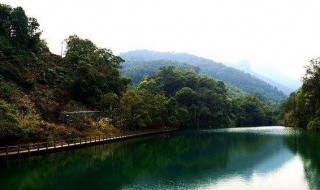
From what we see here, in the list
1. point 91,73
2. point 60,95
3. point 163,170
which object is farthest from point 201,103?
point 163,170

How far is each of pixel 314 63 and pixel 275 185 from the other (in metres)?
79.8

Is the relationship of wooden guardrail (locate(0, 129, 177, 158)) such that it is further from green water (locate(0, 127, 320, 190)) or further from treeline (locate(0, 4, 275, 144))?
treeline (locate(0, 4, 275, 144))

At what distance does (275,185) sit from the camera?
2969cm

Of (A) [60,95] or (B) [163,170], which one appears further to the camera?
(A) [60,95]

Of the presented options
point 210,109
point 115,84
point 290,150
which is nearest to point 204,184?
point 290,150

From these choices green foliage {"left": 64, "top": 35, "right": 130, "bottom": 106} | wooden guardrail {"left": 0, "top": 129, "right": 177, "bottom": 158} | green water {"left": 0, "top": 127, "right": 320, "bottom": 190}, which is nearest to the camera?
green water {"left": 0, "top": 127, "right": 320, "bottom": 190}

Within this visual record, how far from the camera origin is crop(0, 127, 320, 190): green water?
2945cm

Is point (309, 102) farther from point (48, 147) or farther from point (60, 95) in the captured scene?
point (48, 147)

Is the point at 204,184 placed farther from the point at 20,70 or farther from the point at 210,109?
the point at 210,109

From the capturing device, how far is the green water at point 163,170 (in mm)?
29453

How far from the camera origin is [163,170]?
1451 inches

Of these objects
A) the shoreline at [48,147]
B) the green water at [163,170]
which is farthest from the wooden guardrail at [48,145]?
the green water at [163,170]

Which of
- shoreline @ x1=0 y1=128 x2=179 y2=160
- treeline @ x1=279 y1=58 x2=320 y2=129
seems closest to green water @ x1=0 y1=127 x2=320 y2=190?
shoreline @ x1=0 y1=128 x2=179 y2=160

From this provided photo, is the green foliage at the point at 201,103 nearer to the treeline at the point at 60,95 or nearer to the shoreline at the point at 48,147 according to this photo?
the treeline at the point at 60,95
